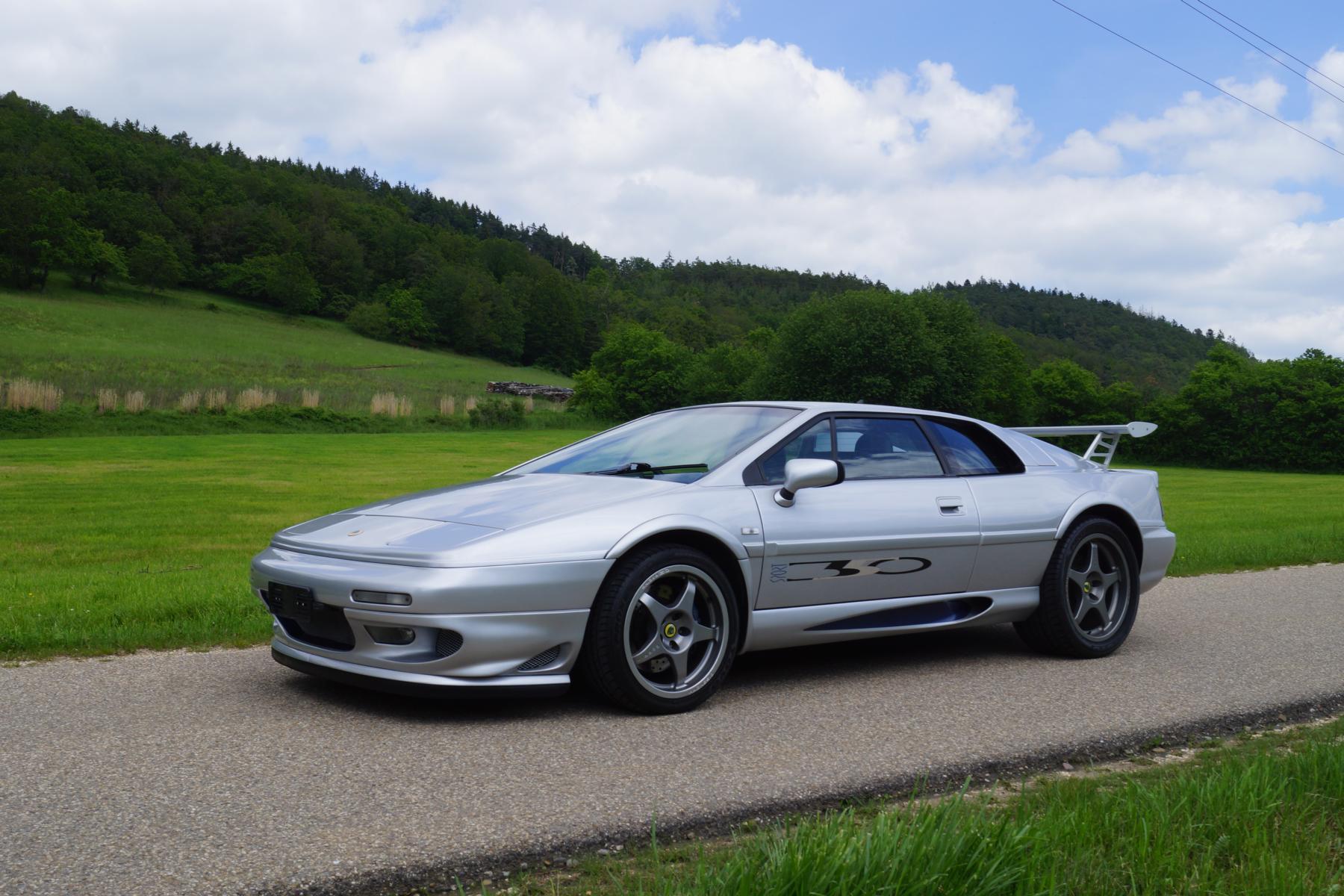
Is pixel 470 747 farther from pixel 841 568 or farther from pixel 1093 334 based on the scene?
pixel 1093 334

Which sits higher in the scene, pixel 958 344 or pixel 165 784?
pixel 958 344

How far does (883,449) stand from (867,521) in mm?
587

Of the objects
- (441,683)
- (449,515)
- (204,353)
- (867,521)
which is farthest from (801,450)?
(204,353)

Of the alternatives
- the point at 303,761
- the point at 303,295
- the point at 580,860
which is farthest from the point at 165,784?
the point at 303,295

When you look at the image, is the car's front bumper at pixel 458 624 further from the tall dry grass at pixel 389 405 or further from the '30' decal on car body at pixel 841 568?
the tall dry grass at pixel 389 405

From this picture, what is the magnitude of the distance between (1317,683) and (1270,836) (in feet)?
9.02

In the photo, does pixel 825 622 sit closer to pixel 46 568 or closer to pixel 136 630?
pixel 136 630

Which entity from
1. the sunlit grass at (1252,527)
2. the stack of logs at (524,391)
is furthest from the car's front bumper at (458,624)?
the stack of logs at (524,391)

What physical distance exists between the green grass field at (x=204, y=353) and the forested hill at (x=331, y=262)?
3.06m

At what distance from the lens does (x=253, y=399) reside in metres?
40.3

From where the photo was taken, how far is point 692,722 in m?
4.49

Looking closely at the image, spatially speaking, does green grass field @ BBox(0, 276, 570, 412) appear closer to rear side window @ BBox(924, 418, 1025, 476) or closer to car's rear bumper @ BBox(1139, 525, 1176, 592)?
rear side window @ BBox(924, 418, 1025, 476)

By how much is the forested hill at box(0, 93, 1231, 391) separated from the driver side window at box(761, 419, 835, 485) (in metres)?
79.6

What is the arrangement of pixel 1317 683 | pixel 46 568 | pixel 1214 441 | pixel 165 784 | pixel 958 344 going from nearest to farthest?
1. pixel 165 784
2. pixel 1317 683
3. pixel 46 568
4. pixel 1214 441
5. pixel 958 344
